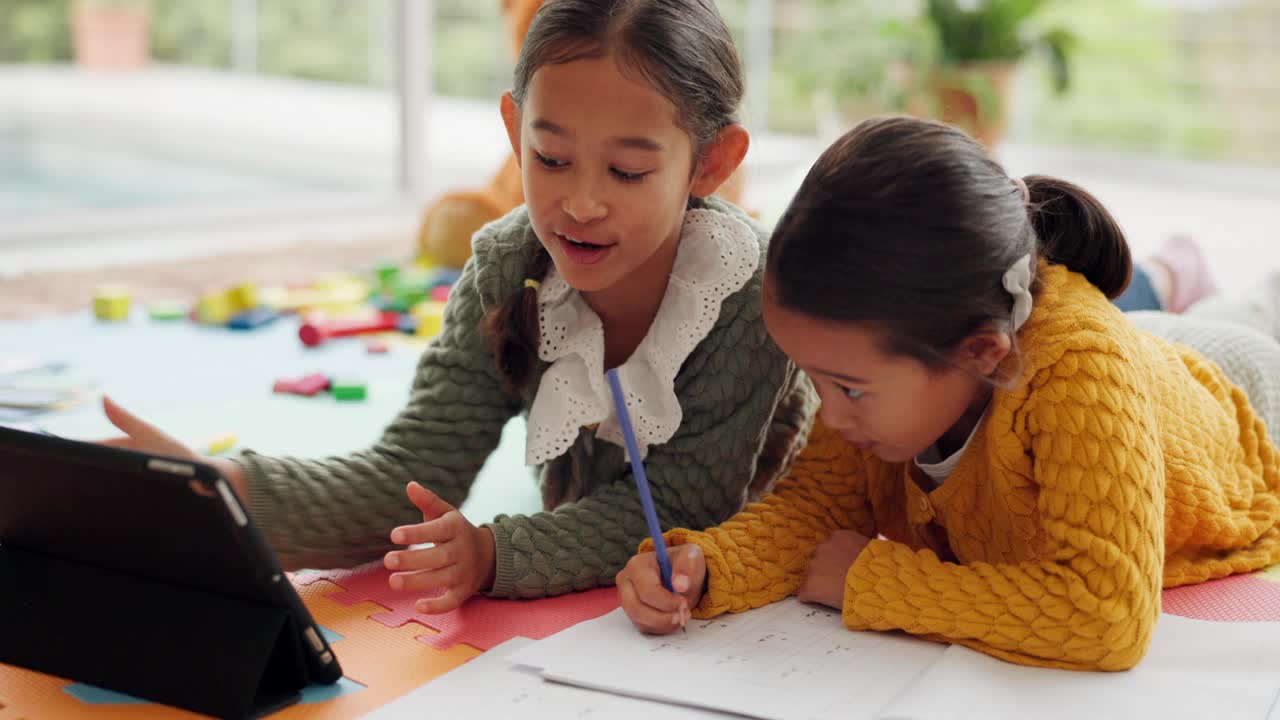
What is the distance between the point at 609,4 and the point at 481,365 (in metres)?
0.34

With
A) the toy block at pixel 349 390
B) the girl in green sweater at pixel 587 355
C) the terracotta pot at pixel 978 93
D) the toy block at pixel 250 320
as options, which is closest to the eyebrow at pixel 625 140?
the girl in green sweater at pixel 587 355

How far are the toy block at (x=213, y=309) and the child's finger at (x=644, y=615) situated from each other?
4.74ft

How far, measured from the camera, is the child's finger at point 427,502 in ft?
3.30

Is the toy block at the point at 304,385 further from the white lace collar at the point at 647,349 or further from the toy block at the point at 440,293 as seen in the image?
the white lace collar at the point at 647,349

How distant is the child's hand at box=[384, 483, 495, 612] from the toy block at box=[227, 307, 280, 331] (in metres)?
1.25

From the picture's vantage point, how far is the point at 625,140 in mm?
1039

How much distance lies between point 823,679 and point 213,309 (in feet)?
5.26

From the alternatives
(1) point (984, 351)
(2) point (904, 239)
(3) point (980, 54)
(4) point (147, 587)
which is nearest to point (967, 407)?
(1) point (984, 351)

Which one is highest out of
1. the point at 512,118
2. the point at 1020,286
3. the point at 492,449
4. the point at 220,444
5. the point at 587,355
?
the point at 512,118

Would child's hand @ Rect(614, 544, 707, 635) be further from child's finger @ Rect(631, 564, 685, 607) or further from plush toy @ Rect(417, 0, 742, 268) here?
plush toy @ Rect(417, 0, 742, 268)

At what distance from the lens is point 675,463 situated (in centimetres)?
116

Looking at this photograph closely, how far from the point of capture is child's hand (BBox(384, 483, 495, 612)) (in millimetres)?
999

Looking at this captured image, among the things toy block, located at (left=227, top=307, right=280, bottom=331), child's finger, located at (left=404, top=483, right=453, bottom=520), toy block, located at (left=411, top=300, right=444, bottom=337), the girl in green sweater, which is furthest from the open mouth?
toy block, located at (left=227, top=307, right=280, bottom=331)

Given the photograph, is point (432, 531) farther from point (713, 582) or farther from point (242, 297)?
point (242, 297)
